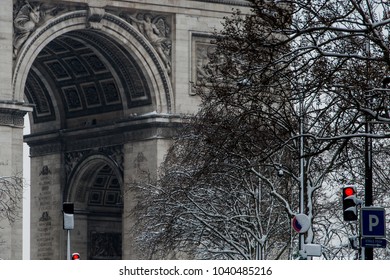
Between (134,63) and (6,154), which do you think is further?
(134,63)

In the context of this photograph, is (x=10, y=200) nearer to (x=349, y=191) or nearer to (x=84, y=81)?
(x=84, y=81)

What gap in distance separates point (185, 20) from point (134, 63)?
11.3 feet

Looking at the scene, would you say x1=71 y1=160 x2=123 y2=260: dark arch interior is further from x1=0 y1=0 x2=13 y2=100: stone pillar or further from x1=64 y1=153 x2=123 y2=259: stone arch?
x1=0 y1=0 x2=13 y2=100: stone pillar

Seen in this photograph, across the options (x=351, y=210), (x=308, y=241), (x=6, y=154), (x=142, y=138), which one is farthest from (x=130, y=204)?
(x=351, y=210)

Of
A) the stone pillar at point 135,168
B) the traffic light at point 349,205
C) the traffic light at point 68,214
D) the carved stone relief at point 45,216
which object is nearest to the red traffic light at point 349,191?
the traffic light at point 349,205

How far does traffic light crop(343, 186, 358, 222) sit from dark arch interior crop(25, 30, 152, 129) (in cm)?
3913

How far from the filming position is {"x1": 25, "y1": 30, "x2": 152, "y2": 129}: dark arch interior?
285 ft

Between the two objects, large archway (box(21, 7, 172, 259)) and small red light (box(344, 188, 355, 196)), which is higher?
large archway (box(21, 7, 172, 259))

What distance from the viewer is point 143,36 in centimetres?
8631

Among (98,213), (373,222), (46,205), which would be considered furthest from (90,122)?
(373,222)

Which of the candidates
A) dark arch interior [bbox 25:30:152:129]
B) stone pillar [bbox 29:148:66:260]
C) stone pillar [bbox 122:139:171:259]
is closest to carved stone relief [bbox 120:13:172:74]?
dark arch interior [bbox 25:30:152:129]
